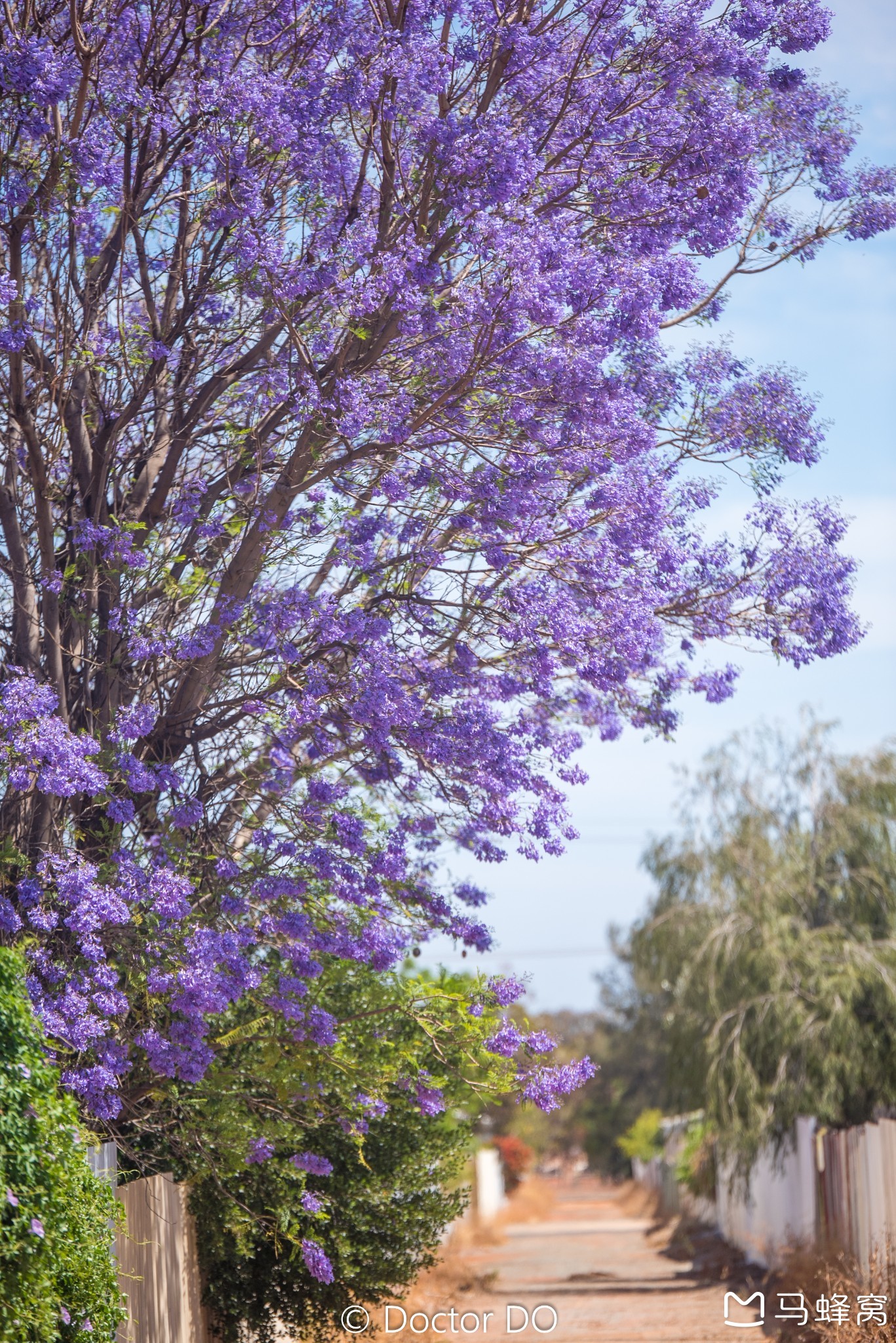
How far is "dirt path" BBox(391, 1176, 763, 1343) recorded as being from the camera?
1405 centimetres

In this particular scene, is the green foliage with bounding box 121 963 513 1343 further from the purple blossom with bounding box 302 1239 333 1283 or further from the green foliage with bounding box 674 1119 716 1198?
the green foliage with bounding box 674 1119 716 1198

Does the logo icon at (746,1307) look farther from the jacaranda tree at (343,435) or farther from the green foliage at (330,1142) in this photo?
the jacaranda tree at (343,435)

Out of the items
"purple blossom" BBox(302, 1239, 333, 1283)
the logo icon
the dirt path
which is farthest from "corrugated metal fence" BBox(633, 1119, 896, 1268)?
"purple blossom" BBox(302, 1239, 333, 1283)

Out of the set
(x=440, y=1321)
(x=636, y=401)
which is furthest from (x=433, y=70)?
(x=440, y=1321)

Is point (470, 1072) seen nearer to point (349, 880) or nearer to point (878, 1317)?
point (349, 880)

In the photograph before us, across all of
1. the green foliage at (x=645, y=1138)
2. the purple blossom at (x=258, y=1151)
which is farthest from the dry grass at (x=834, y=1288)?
the green foliage at (x=645, y=1138)

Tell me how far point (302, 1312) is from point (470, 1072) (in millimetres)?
2747

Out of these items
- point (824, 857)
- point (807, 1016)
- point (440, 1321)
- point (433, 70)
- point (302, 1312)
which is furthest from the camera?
point (824, 857)

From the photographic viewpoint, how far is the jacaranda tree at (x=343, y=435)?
754 centimetres

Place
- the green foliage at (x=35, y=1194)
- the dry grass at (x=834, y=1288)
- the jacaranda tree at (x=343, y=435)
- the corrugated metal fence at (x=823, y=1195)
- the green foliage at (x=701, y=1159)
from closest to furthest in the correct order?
1. the green foliage at (x=35, y=1194)
2. the jacaranda tree at (x=343, y=435)
3. the dry grass at (x=834, y=1288)
4. the corrugated metal fence at (x=823, y=1195)
5. the green foliage at (x=701, y=1159)

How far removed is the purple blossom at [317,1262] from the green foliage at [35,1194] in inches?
105

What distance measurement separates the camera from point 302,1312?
34.7 ft

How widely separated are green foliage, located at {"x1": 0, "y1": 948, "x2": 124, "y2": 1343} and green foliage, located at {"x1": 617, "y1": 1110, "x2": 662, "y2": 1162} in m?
41.8

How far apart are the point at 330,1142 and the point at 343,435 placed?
508cm
